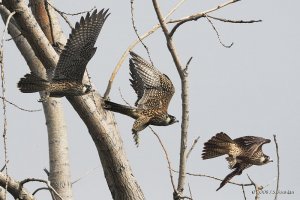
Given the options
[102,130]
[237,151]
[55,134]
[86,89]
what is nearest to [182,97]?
[102,130]

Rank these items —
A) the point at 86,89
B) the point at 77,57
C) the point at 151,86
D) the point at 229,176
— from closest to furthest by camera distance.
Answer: the point at 86,89
the point at 77,57
the point at 229,176
the point at 151,86

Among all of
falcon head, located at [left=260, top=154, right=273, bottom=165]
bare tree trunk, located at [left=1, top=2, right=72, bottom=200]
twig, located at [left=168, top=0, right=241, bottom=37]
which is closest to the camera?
twig, located at [left=168, top=0, right=241, bottom=37]

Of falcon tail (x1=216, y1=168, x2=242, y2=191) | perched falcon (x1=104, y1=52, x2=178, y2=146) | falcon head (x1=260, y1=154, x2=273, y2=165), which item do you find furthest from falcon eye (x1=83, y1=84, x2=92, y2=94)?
falcon head (x1=260, y1=154, x2=273, y2=165)

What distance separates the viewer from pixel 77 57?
554 centimetres

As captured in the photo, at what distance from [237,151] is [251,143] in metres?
0.27

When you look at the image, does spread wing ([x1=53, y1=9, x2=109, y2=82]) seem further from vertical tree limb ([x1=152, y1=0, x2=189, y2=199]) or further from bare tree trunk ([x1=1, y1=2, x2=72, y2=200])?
vertical tree limb ([x1=152, y1=0, x2=189, y2=199])

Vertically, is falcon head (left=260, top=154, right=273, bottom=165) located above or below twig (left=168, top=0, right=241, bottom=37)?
below

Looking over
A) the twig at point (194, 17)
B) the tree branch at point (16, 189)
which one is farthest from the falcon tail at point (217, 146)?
the tree branch at point (16, 189)

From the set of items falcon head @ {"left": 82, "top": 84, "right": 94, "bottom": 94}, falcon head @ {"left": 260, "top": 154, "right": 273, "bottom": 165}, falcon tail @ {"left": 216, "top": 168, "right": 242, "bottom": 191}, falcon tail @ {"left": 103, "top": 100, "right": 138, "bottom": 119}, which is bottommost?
falcon tail @ {"left": 216, "top": 168, "right": 242, "bottom": 191}

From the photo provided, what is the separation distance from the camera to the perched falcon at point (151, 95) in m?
5.79

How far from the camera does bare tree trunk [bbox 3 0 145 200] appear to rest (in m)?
5.04

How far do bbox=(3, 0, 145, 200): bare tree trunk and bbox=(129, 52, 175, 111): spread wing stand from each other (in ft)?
2.23

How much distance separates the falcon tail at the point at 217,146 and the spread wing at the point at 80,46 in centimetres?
108

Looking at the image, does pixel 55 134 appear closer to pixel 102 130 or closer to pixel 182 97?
pixel 102 130
